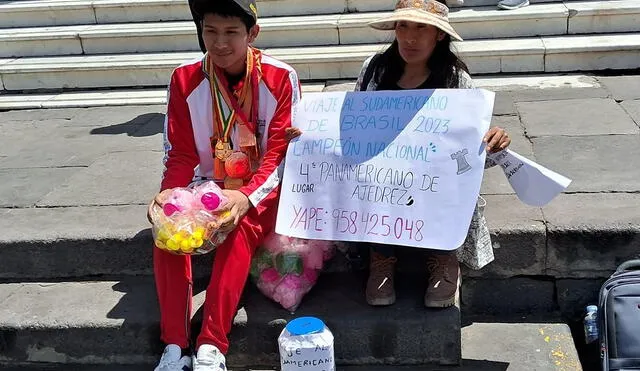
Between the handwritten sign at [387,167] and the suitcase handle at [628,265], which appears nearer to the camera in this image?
the handwritten sign at [387,167]

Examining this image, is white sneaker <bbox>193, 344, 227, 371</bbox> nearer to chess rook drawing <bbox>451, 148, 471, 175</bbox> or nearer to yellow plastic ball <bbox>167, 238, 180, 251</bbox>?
yellow plastic ball <bbox>167, 238, 180, 251</bbox>

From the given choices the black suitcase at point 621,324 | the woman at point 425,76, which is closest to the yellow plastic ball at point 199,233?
the woman at point 425,76

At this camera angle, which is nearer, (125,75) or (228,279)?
(228,279)

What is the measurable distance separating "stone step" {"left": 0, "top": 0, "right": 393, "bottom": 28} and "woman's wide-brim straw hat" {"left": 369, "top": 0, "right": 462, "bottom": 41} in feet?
12.7

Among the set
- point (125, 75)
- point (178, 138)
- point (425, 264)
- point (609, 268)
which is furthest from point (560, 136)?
point (125, 75)

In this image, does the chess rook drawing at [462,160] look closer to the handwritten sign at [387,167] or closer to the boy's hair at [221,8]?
the handwritten sign at [387,167]

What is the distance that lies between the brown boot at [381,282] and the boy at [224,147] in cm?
49

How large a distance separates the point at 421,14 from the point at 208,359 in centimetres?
160

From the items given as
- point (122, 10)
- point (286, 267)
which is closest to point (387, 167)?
point (286, 267)

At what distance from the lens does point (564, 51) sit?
5680 mm

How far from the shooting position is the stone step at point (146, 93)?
5508mm

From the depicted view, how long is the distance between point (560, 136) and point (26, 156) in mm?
3537

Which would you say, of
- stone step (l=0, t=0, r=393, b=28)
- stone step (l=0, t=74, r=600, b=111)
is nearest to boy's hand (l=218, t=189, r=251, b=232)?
stone step (l=0, t=74, r=600, b=111)

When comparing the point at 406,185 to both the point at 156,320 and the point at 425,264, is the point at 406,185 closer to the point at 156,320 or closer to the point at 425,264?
the point at 425,264
